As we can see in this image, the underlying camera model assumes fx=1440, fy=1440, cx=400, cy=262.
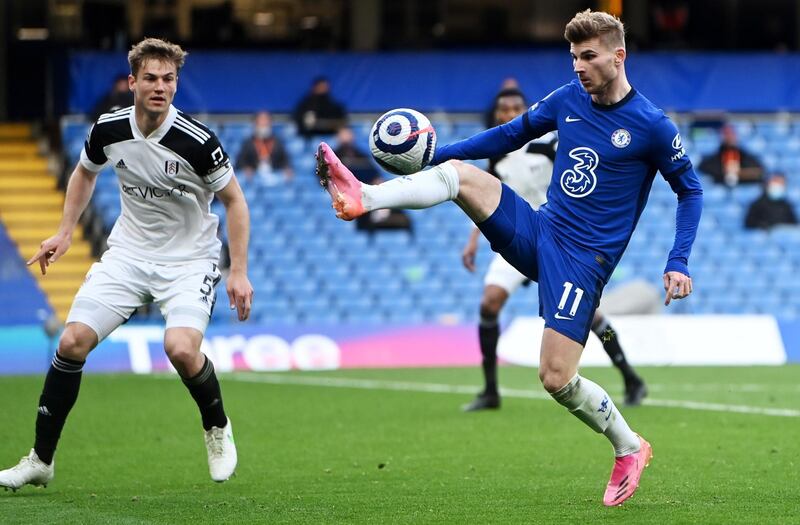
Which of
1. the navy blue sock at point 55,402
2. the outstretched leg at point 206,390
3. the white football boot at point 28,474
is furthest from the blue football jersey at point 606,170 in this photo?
the white football boot at point 28,474

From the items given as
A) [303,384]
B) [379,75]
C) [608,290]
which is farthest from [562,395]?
[379,75]

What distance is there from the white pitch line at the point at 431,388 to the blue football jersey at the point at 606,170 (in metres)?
4.72

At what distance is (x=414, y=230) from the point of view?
72.3 feet

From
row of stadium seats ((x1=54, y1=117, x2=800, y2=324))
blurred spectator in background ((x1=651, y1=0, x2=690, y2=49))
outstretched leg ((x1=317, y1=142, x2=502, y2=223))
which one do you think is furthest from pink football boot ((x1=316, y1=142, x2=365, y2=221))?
blurred spectator in background ((x1=651, y1=0, x2=690, y2=49))

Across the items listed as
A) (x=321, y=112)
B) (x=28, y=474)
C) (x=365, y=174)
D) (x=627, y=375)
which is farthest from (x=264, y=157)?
(x=28, y=474)

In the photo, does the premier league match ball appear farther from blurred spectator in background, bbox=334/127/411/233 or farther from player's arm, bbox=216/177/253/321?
blurred spectator in background, bbox=334/127/411/233

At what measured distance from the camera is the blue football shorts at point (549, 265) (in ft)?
22.6

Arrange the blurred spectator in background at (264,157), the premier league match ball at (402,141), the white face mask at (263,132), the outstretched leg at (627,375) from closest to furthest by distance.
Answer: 1. the premier league match ball at (402,141)
2. the outstretched leg at (627,375)
3. the white face mask at (263,132)
4. the blurred spectator in background at (264,157)

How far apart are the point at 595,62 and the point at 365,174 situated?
14.3 metres

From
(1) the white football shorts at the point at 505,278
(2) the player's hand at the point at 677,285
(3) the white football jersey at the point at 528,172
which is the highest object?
(2) the player's hand at the point at 677,285

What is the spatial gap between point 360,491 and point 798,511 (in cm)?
A: 223

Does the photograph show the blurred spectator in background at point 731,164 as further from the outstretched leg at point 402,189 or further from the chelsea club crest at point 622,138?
the outstretched leg at point 402,189

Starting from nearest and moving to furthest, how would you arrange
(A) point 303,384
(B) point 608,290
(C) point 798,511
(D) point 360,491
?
(C) point 798,511
(D) point 360,491
(A) point 303,384
(B) point 608,290

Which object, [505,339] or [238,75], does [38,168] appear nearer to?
[238,75]
